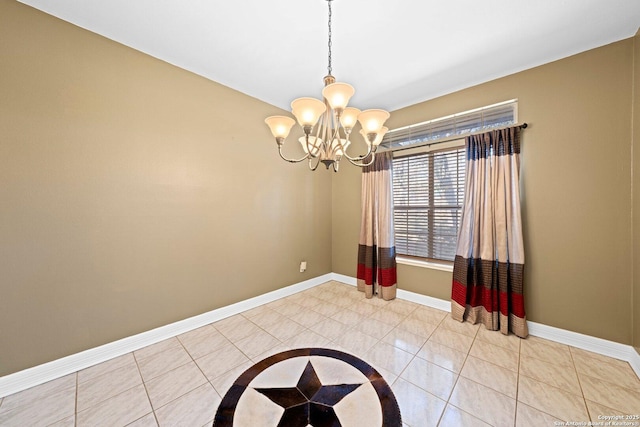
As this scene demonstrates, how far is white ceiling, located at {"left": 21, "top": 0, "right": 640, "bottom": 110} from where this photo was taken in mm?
1633

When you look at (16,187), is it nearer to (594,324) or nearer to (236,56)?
(236,56)

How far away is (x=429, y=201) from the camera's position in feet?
9.57

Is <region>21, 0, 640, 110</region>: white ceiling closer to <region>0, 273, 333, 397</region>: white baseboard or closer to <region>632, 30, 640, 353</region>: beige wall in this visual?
<region>632, 30, 640, 353</region>: beige wall

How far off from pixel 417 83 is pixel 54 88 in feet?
10.8

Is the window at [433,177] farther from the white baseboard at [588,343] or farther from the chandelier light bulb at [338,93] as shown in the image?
the chandelier light bulb at [338,93]

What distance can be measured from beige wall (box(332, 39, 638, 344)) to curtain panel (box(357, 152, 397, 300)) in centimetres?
136

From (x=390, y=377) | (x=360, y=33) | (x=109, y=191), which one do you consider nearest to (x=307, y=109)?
(x=360, y=33)

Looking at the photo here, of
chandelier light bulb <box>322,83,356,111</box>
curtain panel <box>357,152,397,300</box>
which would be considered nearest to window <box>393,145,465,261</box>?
curtain panel <box>357,152,397,300</box>

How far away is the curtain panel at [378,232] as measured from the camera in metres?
3.09

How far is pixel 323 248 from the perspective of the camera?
3781 millimetres

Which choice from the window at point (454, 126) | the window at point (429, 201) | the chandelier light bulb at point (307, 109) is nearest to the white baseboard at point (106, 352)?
the window at point (429, 201)

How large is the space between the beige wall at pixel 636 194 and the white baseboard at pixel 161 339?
0.17 m

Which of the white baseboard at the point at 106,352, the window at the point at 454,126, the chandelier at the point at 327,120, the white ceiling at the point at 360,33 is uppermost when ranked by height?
the white ceiling at the point at 360,33

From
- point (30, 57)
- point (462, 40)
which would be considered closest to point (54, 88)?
point (30, 57)
